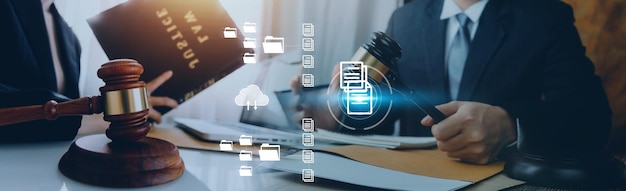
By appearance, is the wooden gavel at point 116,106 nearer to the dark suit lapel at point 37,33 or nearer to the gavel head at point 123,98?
the gavel head at point 123,98

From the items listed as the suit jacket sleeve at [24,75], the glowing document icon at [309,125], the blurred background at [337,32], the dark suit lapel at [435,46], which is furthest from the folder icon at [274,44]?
the suit jacket sleeve at [24,75]

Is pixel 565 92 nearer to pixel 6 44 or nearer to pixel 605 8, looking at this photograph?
pixel 605 8

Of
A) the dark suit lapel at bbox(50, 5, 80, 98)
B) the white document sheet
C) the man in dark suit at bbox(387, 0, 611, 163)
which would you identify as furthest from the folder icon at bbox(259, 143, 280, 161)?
the dark suit lapel at bbox(50, 5, 80, 98)

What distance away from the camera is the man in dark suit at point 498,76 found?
87 cm

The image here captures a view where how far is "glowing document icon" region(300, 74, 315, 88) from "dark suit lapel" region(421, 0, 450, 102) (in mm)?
189

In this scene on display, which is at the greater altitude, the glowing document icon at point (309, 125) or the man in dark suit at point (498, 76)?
the man in dark suit at point (498, 76)

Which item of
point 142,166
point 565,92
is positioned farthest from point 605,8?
point 142,166

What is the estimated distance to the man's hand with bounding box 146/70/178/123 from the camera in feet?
3.01

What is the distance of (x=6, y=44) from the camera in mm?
933

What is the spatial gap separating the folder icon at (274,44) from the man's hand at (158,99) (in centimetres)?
18

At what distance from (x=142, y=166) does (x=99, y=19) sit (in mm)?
284

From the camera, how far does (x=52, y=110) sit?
2.60 ft

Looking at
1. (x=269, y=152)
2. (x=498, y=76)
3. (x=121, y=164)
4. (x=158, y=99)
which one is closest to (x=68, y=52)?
(x=158, y=99)

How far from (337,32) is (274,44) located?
0.33 ft
